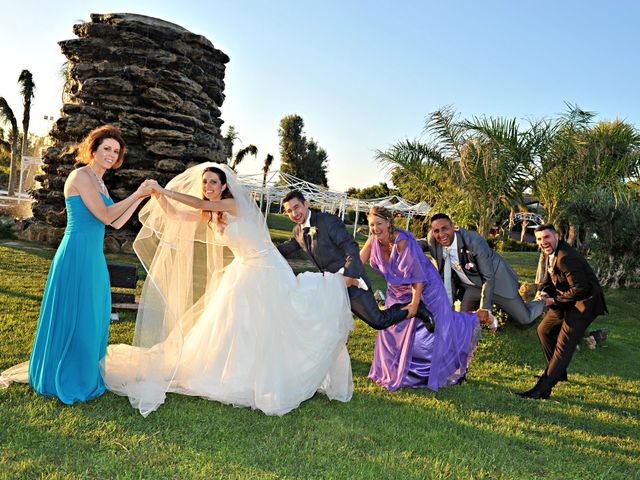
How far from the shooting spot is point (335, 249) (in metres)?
5.96

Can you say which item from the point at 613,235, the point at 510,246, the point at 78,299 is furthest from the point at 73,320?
the point at 510,246

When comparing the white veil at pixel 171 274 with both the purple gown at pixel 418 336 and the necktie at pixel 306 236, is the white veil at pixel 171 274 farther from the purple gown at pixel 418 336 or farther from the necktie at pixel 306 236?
the purple gown at pixel 418 336

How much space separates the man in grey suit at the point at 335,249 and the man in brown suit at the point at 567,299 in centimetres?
202

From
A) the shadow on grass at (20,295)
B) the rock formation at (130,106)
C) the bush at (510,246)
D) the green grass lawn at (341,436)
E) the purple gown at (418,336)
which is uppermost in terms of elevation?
the rock formation at (130,106)

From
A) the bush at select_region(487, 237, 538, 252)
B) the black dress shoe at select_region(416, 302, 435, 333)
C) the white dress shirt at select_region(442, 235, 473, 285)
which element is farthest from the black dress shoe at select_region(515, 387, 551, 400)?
the bush at select_region(487, 237, 538, 252)

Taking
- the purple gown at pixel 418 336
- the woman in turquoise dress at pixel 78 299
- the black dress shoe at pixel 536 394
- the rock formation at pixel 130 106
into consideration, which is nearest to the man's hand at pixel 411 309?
the purple gown at pixel 418 336

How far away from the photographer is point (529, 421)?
552 cm

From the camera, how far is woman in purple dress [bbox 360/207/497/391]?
6250 millimetres

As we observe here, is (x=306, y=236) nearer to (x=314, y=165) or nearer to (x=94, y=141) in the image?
(x=94, y=141)

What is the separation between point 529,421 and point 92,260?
4582 millimetres

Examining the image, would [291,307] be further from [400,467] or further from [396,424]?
[400,467]

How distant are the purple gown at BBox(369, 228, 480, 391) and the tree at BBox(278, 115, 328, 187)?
56272 mm

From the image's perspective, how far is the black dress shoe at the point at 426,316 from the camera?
636cm

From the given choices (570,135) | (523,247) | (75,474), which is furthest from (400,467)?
(523,247)
